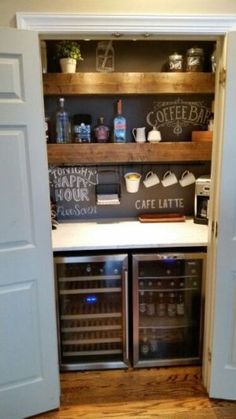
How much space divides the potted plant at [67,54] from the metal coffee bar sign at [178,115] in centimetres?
69

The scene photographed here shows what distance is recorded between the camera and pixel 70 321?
7.66 ft

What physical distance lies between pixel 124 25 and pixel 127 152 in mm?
925

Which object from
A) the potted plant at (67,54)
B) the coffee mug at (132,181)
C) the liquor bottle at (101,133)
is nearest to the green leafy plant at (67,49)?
the potted plant at (67,54)

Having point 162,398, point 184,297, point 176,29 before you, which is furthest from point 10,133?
point 162,398

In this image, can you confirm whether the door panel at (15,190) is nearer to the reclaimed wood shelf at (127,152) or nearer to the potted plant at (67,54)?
the reclaimed wood shelf at (127,152)

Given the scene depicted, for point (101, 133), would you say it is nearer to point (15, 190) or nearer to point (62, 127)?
point (62, 127)

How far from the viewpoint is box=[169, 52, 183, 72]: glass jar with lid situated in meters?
2.37

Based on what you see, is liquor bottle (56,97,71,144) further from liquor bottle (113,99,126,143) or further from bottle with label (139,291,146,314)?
bottle with label (139,291,146,314)

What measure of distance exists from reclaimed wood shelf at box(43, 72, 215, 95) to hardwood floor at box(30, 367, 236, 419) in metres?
1.96

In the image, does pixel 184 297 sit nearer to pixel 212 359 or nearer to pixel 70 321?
pixel 212 359

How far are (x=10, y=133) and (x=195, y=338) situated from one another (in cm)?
184

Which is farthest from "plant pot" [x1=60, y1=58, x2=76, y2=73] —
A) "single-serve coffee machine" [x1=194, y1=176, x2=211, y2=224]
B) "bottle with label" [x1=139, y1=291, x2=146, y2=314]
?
"bottle with label" [x1=139, y1=291, x2=146, y2=314]

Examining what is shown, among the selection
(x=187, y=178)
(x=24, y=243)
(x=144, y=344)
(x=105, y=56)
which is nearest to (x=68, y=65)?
(x=105, y=56)

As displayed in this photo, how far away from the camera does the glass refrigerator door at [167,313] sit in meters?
2.27
